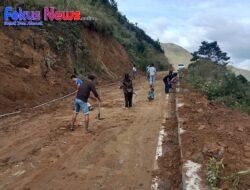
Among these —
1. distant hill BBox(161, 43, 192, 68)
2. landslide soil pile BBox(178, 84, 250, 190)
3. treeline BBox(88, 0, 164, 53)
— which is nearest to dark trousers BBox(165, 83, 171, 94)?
landslide soil pile BBox(178, 84, 250, 190)

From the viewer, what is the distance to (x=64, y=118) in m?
14.5

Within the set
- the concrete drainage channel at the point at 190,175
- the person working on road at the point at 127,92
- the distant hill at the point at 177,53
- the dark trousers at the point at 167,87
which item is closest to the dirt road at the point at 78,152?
the concrete drainage channel at the point at 190,175

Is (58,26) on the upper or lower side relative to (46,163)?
upper

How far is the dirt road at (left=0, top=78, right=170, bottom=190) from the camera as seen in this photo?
7719 mm

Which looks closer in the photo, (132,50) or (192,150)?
(192,150)

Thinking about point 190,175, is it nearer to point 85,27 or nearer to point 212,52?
point 85,27

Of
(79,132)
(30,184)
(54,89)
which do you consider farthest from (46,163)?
(54,89)

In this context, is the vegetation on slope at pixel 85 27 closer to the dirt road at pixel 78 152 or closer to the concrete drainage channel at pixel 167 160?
the dirt road at pixel 78 152

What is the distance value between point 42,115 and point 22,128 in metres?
2.57

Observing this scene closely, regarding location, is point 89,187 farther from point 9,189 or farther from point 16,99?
point 16,99
